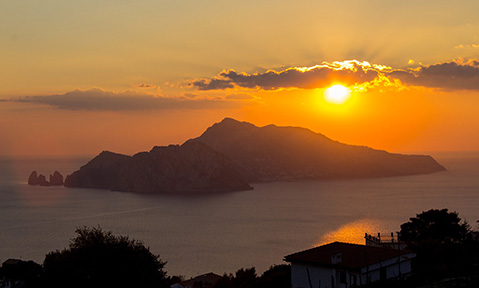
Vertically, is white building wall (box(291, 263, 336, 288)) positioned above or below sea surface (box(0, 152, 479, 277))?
above

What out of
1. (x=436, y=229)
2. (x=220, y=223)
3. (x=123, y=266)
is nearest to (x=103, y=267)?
(x=123, y=266)

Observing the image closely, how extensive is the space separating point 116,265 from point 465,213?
130889 mm

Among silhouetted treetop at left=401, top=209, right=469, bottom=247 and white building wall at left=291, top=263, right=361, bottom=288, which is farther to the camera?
silhouetted treetop at left=401, top=209, right=469, bottom=247

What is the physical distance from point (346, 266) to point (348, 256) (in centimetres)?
166

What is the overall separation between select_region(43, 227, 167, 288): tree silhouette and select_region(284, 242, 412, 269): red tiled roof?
372 inches

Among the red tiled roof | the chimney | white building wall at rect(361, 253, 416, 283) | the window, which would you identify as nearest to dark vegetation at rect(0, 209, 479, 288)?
white building wall at rect(361, 253, 416, 283)

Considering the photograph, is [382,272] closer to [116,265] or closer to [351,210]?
[116,265]

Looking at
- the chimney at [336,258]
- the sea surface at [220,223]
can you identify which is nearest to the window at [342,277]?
the chimney at [336,258]

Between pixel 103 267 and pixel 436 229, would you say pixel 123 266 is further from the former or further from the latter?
pixel 436 229

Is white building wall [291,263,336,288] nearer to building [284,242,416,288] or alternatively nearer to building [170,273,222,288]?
building [284,242,416,288]

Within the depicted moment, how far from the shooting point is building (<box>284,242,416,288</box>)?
1160 inches

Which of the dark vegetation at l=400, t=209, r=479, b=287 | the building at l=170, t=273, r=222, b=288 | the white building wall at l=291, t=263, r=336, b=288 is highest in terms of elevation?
the dark vegetation at l=400, t=209, r=479, b=287

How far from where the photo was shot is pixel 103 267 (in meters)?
32.1

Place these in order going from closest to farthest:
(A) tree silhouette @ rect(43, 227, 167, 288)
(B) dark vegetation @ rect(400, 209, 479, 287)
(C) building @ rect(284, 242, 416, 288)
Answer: (B) dark vegetation @ rect(400, 209, 479, 287) < (C) building @ rect(284, 242, 416, 288) < (A) tree silhouette @ rect(43, 227, 167, 288)
